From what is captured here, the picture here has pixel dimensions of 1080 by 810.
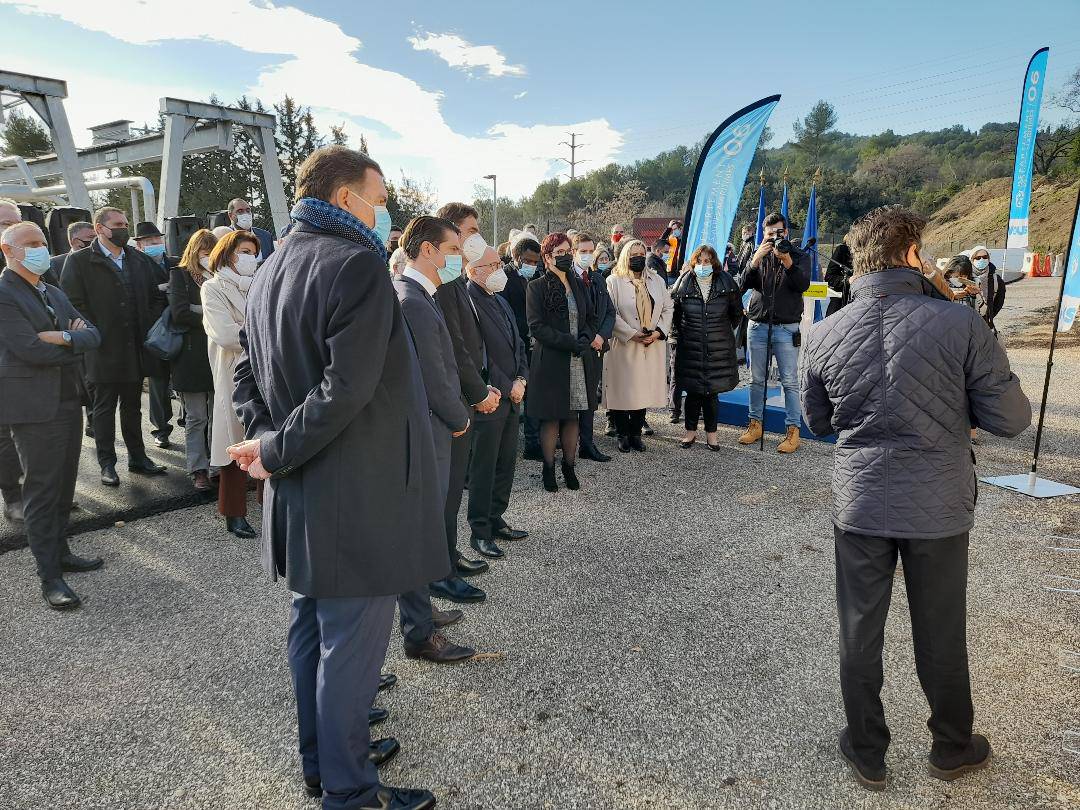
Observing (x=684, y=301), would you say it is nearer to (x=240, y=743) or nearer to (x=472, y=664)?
(x=472, y=664)

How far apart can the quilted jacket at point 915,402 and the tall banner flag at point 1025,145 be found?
4.95m

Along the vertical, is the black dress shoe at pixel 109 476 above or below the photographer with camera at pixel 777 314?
below

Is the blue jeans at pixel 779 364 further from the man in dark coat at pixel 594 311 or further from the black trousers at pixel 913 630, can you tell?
the black trousers at pixel 913 630

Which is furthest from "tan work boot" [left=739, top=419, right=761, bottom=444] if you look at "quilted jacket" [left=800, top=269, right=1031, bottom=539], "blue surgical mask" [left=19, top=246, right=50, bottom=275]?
"blue surgical mask" [left=19, top=246, right=50, bottom=275]

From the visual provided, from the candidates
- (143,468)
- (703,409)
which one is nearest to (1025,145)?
(703,409)

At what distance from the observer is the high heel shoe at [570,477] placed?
571 cm

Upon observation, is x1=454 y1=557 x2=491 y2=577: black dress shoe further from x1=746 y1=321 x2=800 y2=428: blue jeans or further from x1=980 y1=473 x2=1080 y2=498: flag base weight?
x1=980 y1=473 x2=1080 y2=498: flag base weight

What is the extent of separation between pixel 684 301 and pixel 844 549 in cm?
469

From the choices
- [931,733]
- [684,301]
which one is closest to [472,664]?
[931,733]

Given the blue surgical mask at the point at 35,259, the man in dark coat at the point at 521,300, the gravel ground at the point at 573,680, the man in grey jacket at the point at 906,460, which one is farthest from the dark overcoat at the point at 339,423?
the man in dark coat at the point at 521,300

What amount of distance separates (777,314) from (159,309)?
588 cm

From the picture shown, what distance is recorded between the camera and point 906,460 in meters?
2.25

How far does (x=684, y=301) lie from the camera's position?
6.80 m

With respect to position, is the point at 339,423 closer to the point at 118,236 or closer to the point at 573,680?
the point at 573,680
